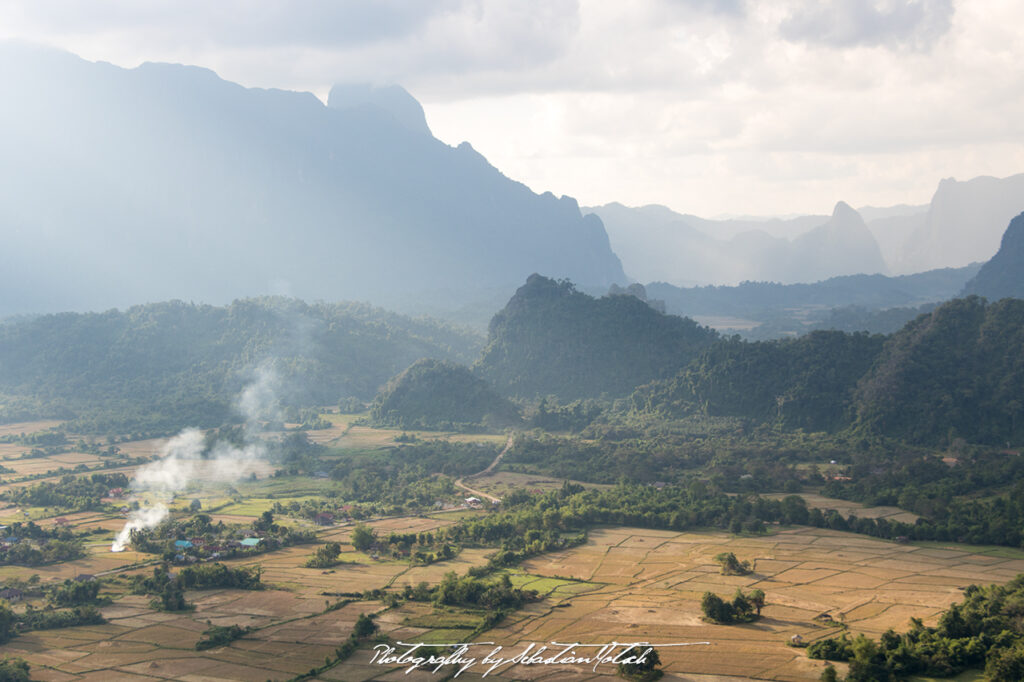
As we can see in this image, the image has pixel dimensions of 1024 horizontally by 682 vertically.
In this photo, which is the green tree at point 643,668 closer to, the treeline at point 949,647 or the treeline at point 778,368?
the treeline at point 949,647

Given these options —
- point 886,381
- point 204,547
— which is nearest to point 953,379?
point 886,381

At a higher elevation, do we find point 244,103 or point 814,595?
point 244,103

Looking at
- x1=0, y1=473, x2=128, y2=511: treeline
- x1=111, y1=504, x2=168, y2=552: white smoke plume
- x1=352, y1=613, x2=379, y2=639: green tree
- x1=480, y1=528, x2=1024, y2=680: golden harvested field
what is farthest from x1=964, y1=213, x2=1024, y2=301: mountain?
x1=352, y1=613, x2=379, y2=639: green tree

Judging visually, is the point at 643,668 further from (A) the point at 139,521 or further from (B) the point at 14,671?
(A) the point at 139,521

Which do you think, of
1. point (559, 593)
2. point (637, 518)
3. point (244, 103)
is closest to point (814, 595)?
point (559, 593)

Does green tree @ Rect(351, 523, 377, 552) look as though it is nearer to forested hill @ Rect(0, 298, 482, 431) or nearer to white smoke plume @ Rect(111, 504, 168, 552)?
white smoke plume @ Rect(111, 504, 168, 552)

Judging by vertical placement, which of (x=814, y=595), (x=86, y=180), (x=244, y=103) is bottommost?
(x=814, y=595)

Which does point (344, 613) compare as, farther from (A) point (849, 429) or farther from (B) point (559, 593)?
(A) point (849, 429)
